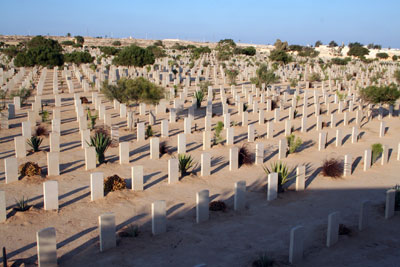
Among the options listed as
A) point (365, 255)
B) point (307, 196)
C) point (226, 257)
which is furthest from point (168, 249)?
point (307, 196)

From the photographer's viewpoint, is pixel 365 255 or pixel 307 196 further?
pixel 307 196

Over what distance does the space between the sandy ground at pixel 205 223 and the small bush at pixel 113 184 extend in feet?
0.64

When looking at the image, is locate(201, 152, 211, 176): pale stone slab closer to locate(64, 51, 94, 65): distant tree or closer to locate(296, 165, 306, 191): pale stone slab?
locate(296, 165, 306, 191): pale stone slab

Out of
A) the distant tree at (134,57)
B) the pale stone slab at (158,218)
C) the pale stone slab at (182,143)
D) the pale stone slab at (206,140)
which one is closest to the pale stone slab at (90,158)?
the pale stone slab at (182,143)

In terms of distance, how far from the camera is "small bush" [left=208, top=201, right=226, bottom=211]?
8235mm

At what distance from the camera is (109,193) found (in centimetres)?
882

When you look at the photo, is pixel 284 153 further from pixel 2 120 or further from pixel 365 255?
pixel 2 120

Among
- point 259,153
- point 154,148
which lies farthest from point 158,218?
point 259,153

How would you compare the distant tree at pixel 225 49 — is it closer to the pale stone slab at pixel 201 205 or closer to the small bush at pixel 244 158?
the small bush at pixel 244 158

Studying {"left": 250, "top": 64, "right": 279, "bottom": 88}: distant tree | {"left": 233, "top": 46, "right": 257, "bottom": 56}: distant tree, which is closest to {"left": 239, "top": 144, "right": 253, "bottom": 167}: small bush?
{"left": 250, "top": 64, "right": 279, "bottom": 88}: distant tree

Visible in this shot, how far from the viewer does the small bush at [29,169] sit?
9.56 meters

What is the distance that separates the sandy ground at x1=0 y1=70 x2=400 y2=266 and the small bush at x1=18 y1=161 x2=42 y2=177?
0.25 metres

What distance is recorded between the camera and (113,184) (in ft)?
29.5

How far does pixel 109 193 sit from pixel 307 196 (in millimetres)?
4552
